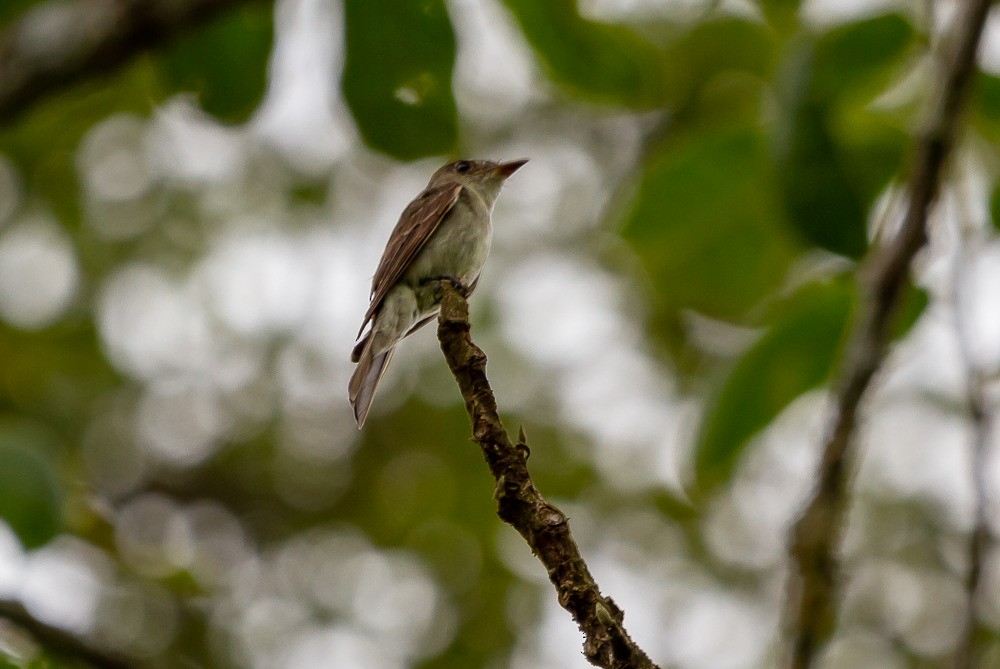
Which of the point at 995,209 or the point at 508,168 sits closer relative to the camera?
the point at 995,209

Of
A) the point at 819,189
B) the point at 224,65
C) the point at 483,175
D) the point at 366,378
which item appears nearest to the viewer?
the point at 819,189

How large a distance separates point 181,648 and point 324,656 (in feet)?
4.07

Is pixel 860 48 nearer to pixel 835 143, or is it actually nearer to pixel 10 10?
pixel 835 143

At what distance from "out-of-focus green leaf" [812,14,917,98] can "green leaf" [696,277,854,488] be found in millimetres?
559

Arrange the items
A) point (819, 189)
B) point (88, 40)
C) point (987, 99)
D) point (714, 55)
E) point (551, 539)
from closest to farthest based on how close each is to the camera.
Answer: point (551, 539) < point (819, 189) < point (88, 40) < point (987, 99) < point (714, 55)

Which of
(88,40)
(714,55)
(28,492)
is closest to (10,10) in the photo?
(88,40)

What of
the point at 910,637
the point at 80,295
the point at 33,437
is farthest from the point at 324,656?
the point at 33,437

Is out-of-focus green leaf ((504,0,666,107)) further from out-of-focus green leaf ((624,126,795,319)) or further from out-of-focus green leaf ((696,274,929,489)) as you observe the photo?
out-of-focus green leaf ((696,274,929,489))

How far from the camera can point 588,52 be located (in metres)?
3.37

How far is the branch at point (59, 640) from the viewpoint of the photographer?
2.56m

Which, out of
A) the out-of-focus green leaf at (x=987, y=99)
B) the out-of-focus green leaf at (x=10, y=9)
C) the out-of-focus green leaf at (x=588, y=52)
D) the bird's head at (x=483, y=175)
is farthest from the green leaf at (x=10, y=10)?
the bird's head at (x=483, y=175)

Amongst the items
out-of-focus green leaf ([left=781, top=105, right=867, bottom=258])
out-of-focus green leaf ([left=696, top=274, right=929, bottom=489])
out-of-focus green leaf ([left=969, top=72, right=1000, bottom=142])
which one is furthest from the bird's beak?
out-of-focus green leaf ([left=781, top=105, right=867, bottom=258])

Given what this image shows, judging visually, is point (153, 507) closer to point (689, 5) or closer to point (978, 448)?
point (689, 5)

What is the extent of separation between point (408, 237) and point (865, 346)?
3077mm
